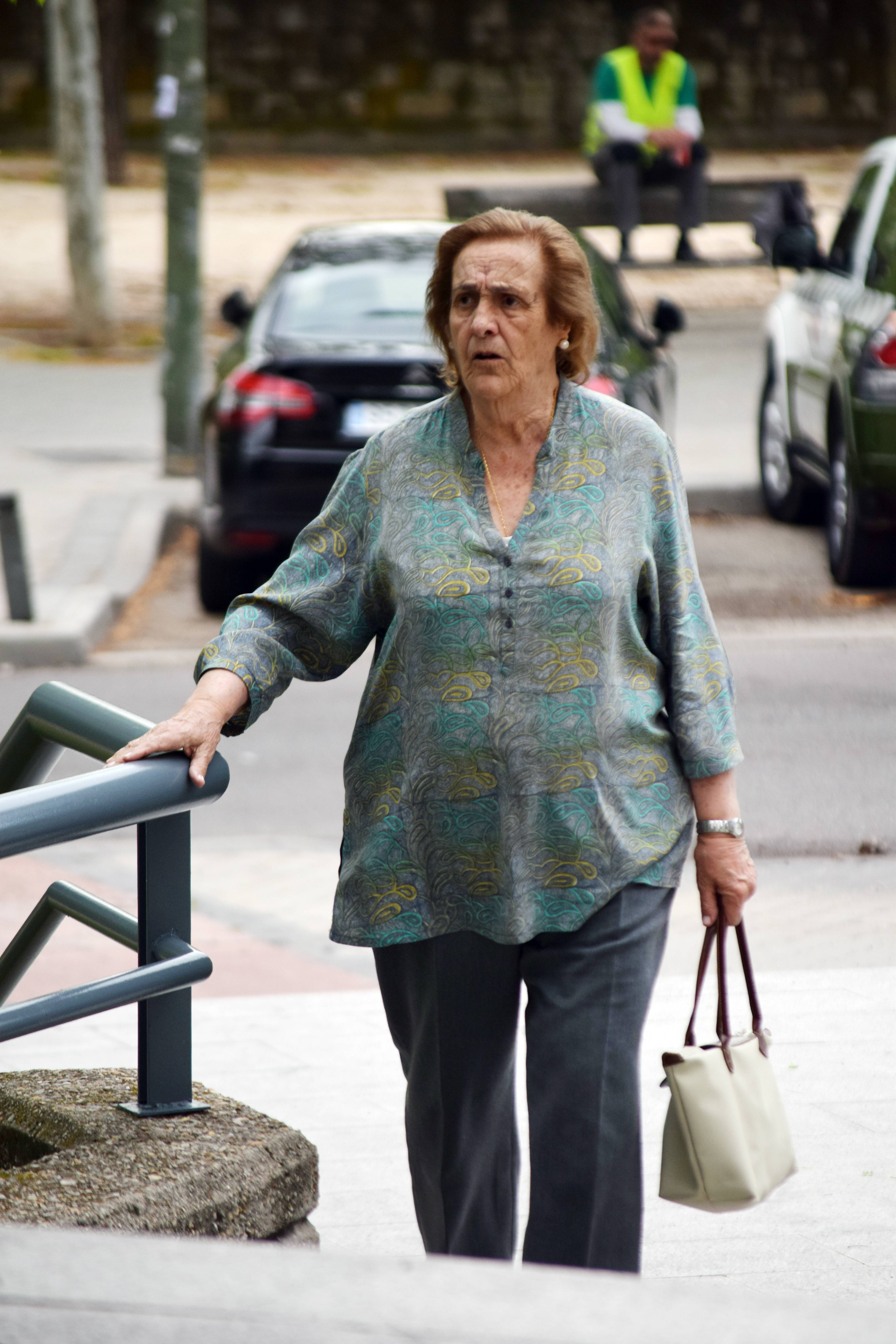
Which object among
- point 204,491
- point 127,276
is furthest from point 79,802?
point 127,276

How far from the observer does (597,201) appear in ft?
58.0

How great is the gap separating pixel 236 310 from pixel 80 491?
2.48 meters

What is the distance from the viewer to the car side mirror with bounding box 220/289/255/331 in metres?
10.9

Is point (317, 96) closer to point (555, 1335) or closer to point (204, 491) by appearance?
point (204, 491)

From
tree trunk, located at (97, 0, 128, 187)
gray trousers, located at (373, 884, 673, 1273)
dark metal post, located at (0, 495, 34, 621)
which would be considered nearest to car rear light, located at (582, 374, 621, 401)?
dark metal post, located at (0, 495, 34, 621)


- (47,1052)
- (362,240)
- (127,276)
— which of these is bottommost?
(127,276)

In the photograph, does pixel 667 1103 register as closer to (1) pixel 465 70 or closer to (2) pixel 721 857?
(2) pixel 721 857

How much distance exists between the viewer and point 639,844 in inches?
115

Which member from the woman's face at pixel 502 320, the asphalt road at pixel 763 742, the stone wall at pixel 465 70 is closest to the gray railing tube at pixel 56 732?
the woman's face at pixel 502 320

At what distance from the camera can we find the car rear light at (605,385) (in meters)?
9.38

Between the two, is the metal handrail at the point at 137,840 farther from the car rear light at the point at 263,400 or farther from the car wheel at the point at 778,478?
the car wheel at the point at 778,478

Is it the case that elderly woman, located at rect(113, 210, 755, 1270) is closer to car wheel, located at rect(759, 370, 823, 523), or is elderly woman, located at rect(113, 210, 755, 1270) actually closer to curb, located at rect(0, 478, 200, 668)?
curb, located at rect(0, 478, 200, 668)

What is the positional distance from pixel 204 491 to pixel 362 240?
1690 millimetres

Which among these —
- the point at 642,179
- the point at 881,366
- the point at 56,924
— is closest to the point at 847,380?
the point at 881,366
